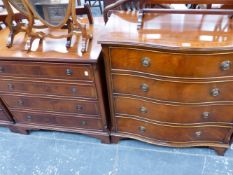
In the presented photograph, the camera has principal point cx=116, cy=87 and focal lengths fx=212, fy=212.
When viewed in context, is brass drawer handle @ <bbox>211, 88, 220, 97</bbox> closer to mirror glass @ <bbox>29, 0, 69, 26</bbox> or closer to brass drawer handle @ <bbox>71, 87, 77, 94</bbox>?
brass drawer handle @ <bbox>71, 87, 77, 94</bbox>

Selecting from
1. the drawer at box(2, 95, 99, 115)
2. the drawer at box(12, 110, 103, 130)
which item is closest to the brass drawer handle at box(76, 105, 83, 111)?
the drawer at box(2, 95, 99, 115)

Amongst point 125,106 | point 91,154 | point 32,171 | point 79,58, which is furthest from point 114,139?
point 79,58

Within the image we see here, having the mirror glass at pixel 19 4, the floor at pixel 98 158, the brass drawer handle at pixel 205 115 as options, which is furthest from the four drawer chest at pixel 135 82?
the mirror glass at pixel 19 4

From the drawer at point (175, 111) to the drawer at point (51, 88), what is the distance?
218 millimetres

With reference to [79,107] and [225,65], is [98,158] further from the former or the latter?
[225,65]

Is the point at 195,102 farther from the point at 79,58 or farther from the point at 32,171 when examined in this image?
the point at 32,171

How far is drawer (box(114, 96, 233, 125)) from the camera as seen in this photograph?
140 centimetres

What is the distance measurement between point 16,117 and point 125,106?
104cm

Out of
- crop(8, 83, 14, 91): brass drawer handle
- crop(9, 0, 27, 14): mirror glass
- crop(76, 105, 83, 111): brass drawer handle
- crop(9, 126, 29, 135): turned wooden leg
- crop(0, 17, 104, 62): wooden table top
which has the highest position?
crop(9, 0, 27, 14): mirror glass

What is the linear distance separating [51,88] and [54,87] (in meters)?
0.03

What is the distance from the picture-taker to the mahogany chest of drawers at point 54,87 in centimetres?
140

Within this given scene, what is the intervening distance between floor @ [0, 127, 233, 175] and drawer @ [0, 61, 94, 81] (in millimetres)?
714

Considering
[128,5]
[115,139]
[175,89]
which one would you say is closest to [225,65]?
[175,89]

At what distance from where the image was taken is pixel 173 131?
5.17ft
